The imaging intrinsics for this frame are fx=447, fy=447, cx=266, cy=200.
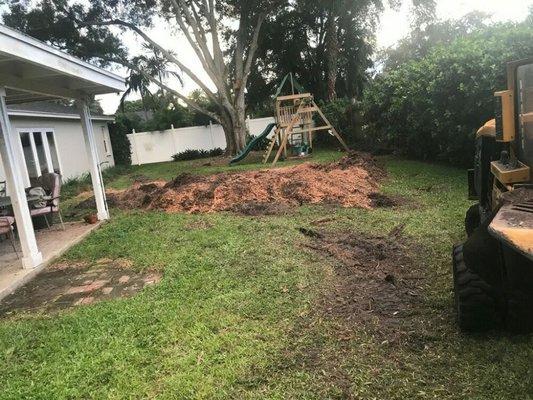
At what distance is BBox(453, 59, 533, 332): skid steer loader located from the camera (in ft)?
8.64

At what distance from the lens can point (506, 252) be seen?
2566 millimetres

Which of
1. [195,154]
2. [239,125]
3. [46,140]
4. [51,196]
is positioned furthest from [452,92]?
[195,154]

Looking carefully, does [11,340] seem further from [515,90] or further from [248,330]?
[515,90]

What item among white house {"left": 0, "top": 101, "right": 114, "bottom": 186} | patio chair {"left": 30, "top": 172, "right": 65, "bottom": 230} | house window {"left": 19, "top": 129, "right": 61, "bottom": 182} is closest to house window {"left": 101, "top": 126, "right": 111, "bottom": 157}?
white house {"left": 0, "top": 101, "right": 114, "bottom": 186}

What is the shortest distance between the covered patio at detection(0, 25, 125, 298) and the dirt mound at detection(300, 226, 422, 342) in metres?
3.71

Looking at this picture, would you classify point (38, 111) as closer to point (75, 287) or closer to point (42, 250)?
point (42, 250)

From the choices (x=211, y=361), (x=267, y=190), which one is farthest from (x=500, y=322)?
(x=267, y=190)

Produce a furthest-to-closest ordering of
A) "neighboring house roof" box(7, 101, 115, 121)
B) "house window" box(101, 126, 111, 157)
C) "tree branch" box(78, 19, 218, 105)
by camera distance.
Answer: "house window" box(101, 126, 111, 157)
"tree branch" box(78, 19, 218, 105)
"neighboring house roof" box(7, 101, 115, 121)

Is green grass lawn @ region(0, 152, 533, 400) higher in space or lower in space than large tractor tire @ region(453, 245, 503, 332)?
lower

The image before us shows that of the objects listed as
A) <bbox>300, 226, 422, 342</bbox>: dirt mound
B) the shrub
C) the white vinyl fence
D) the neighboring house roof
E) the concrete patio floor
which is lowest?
A: <bbox>300, 226, 422, 342</bbox>: dirt mound

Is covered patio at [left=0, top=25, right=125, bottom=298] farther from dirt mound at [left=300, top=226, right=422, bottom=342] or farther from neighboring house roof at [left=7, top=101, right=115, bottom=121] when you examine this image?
neighboring house roof at [left=7, top=101, right=115, bottom=121]

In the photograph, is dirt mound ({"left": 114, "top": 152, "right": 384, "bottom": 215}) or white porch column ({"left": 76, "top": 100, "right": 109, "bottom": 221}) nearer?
white porch column ({"left": 76, "top": 100, "right": 109, "bottom": 221})

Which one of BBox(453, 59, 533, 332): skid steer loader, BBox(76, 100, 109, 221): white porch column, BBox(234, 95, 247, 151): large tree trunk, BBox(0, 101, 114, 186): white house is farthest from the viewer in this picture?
BBox(234, 95, 247, 151): large tree trunk

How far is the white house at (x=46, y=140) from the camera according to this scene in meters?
13.9
